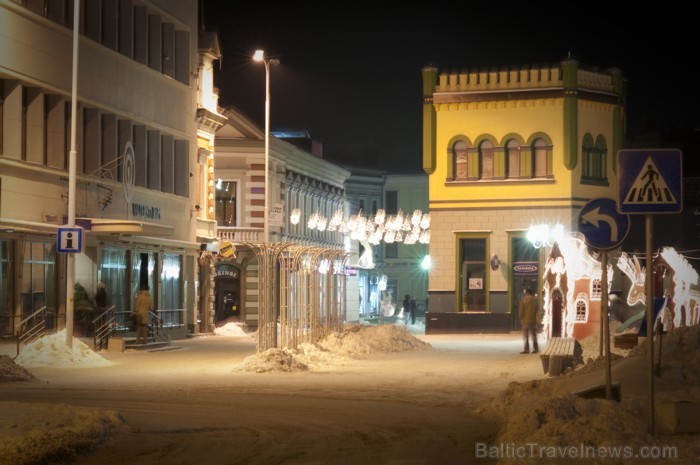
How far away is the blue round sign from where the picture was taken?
13742mm

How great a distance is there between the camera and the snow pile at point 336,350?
24.2 meters

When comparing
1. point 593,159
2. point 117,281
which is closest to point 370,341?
point 117,281

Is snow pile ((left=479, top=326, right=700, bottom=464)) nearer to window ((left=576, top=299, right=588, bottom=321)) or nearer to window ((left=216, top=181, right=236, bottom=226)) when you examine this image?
window ((left=576, top=299, right=588, bottom=321))

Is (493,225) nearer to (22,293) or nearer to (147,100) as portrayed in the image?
(147,100)

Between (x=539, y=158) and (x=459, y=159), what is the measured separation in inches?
129

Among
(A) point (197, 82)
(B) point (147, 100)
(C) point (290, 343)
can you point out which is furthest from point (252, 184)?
(C) point (290, 343)

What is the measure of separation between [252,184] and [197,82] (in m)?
10.7

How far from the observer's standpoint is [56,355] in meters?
25.6

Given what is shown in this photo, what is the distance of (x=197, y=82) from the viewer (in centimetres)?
4447

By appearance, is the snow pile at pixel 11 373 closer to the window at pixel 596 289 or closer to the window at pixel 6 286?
the window at pixel 6 286

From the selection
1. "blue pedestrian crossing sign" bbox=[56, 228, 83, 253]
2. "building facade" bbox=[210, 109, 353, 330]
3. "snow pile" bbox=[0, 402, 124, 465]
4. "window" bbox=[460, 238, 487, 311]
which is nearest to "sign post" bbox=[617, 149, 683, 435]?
"snow pile" bbox=[0, 402, 124, 465]

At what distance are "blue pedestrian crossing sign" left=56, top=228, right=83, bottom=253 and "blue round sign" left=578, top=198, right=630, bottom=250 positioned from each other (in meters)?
14.6

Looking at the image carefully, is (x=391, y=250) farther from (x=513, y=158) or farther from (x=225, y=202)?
(x=513, y=158)

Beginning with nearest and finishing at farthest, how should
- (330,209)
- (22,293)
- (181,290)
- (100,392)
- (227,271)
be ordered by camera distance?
(100,392), (22,293), (181,290), (227,271), (330,209)
